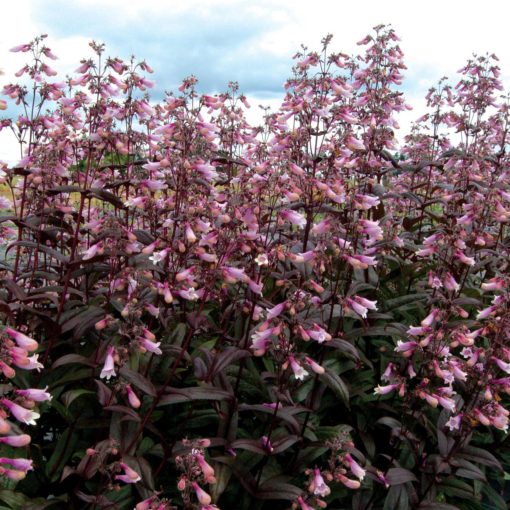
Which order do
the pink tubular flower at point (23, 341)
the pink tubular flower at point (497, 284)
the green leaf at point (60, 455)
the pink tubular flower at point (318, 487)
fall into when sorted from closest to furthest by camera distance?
1. the pink tubular flower at point (23, 341)
2. the pink tubular flower at point (318, 487)
3. the green leaf at point (60, 455)
4. the pink tubular flower at point (497, 284)

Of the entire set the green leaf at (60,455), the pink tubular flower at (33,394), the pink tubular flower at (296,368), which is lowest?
the green leaf at (60,455)

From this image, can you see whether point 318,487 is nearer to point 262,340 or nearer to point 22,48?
point 262,340

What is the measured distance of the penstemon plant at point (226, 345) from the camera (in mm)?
3590

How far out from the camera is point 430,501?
14.2 feet

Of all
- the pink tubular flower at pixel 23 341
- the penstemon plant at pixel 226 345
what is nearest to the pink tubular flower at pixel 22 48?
the penstemon plant at pixel 226 345

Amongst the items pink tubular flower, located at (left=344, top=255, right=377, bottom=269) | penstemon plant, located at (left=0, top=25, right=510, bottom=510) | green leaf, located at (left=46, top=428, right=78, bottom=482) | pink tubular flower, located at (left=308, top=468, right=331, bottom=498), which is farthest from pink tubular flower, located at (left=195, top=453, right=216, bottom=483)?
pink tubular flower, located at (left=344, top=255, right=377, bottom=269)

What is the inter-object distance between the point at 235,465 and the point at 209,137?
7.51 feet

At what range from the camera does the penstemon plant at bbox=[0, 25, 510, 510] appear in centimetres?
359

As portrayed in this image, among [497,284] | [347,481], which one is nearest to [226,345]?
[347,481]

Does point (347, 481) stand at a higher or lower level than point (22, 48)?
lower

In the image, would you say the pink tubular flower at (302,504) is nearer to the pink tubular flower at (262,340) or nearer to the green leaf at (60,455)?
the pink tubular flower at (262,340)

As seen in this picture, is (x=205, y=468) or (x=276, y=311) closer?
(x=205, y=468)

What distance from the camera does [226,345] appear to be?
4715 millimetres

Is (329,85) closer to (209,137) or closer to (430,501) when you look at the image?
(209,137)
